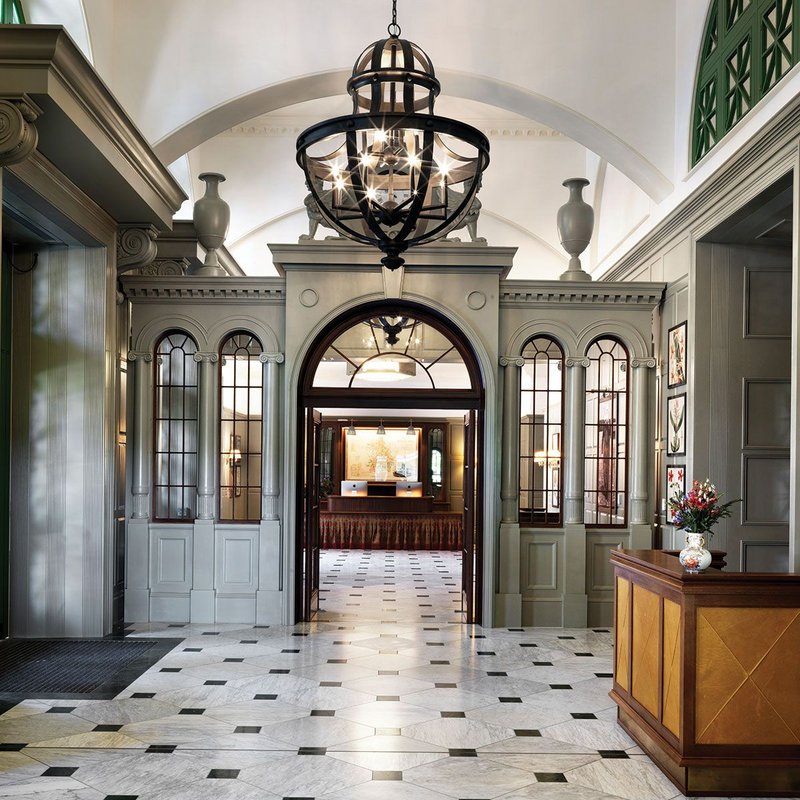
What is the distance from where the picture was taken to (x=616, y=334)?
912 centimetres

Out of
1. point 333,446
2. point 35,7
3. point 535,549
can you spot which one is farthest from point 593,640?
point 333,446

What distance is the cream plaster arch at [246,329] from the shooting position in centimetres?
904

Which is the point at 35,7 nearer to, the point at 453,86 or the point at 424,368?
the point at 453,86

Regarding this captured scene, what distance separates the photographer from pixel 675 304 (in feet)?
28.8

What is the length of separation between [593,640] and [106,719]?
457 centimetres

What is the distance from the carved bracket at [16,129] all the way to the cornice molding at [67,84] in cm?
→ 8

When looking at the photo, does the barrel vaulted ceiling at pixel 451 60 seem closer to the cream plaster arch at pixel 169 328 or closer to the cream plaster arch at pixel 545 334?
the cream plaster arch at pixel 545 334

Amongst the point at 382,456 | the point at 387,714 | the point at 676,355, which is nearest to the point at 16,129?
the point at 387,714

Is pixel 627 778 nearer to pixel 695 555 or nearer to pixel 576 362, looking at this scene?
pixel 695 555

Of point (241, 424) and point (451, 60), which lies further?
point (241, 424)

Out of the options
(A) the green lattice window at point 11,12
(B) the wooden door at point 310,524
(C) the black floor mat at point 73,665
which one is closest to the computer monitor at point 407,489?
(B) the wooden door at point 310,524

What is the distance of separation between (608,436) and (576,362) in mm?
890

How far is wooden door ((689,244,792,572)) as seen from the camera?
792 cm

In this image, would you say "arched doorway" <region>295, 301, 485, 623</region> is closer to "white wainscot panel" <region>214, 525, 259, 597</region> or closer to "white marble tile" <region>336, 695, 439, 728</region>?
"white wainscot panel" <region>214, 525, 259, 597</region>
